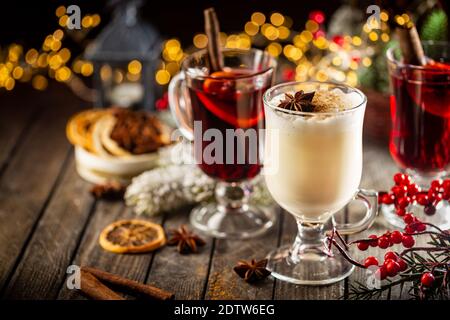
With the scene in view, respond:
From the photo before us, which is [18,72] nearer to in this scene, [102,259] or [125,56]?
[125,56]

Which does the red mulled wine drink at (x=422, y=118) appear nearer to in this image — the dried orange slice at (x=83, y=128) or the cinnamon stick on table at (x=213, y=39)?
the cinnamon stick on table at (x=213, y=39)

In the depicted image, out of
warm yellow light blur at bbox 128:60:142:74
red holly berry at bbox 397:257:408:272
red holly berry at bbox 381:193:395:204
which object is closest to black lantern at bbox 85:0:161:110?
warm yellow light blur at bbox 128:60:142:74

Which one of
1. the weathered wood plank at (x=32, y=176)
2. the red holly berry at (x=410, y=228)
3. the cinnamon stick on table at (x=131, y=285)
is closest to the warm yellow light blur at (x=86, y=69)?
the weathered wood plank at (x=32, y=176)

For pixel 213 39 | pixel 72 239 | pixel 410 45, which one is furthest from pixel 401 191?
pixel 72 239

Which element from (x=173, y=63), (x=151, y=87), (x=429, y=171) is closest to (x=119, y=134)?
(x=151, y=87)

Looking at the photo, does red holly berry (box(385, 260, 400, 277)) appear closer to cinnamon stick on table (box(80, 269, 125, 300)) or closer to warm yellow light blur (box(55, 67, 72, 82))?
cinnamon stick on table (box(80, 269, 125, 300))

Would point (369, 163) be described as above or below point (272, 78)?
below

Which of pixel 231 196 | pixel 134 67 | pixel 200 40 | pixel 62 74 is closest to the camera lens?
pixel 231 196
